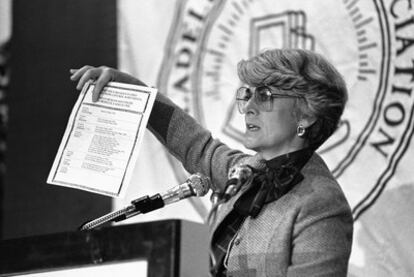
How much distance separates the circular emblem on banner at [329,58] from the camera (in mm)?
2482

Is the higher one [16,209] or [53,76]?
[53,76]

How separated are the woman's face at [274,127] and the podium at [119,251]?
538 millimetres

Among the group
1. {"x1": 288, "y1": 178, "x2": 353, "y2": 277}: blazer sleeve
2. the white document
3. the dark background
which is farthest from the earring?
the dark background

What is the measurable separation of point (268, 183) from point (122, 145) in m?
0.39

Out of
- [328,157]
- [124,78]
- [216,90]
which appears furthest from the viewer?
[216,90]

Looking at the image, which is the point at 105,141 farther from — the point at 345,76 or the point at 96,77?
the point at 345,76

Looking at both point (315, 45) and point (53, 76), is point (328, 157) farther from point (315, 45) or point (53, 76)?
point (53, 76)

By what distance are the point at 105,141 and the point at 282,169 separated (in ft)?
1.47

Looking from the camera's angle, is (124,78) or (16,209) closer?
(124,78)

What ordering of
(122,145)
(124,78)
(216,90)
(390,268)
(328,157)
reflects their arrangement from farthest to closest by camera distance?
(216,90) → (328,157) → (390,268) → (124,78) → (122,145)

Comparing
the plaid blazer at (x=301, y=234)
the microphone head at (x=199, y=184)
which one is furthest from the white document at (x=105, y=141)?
the plaid blazer at (x=301, y=234)

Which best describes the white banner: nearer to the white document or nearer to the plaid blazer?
the plaid blazer

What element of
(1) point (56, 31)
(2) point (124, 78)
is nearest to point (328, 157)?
(2) point (124, 78)

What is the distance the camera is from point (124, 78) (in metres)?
2.21
